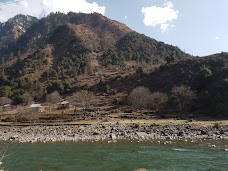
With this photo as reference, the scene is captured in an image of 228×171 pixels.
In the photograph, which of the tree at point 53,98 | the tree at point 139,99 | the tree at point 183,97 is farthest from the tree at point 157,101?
the tree at point 53,98

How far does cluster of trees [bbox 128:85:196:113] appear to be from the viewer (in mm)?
71812

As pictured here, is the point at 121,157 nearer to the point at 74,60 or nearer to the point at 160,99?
the point at 160,99

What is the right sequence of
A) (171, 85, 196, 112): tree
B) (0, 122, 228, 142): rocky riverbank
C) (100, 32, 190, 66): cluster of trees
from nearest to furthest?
(0, 122, 228, 142): rocky riverbank → (171, 85, 196, 112): tree → (100, 32, 190, 66): cluster of trees

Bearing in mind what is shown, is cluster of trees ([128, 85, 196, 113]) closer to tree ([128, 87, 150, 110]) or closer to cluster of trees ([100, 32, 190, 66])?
tree ([128, 87, 150, 110])

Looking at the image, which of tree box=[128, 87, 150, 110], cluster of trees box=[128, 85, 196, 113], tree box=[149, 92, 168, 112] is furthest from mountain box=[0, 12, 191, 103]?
tree box=[149, 92, 168, 112]

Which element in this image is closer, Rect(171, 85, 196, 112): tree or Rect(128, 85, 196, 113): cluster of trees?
Rect(171, 85, 196, 112): tree

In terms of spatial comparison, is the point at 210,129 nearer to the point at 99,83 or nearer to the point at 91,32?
the point at 99,83

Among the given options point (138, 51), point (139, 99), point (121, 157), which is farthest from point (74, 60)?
point (121, 157)

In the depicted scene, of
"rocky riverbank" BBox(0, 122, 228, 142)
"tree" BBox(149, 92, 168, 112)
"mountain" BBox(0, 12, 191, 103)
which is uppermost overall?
"mountain" BBox(0, 12, 191, 103)

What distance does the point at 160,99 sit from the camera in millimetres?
75688

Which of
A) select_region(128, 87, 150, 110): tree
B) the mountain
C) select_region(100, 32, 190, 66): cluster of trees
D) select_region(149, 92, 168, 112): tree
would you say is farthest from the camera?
select_region(100, 32, 190, 66): cluster of trees

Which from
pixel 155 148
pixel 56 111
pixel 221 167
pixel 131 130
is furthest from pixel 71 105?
pixel 221 167

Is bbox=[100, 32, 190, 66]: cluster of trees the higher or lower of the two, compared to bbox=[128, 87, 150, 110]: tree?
higher

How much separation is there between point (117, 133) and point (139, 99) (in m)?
31.9
